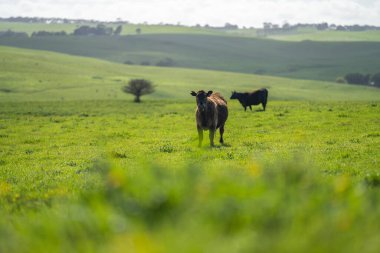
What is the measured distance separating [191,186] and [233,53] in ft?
551

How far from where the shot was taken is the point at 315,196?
4.67 m

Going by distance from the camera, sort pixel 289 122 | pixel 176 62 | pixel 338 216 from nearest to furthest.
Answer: pixel 338 216 → pixel 289 122 → pixel 176 62

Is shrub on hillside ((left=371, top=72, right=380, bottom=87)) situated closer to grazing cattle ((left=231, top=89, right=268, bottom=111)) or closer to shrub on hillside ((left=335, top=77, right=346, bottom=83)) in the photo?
shrub on hillside ((left=335, top=77, right=346, bottom=83))

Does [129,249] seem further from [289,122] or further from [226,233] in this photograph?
[289,122]

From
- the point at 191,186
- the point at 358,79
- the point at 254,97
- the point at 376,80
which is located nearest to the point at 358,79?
the point at 358,79

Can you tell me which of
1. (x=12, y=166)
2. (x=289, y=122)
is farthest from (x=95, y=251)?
(x=289, y=122)

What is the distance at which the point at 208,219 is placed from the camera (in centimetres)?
401

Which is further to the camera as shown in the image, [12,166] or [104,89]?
[104,89]

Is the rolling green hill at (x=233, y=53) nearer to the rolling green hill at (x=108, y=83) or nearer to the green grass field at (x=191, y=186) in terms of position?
the rolling green hill at (x=108, y=83)

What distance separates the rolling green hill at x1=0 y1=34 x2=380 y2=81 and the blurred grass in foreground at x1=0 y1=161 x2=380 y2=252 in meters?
117

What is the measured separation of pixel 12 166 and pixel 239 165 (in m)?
7.36

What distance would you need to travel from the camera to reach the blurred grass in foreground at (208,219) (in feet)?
11.5

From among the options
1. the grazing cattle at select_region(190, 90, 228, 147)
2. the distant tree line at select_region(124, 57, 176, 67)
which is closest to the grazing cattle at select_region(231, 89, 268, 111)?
the grazing cattle at select_region(190, 90, 228, 147)

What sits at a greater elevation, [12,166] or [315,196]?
[315,196]
